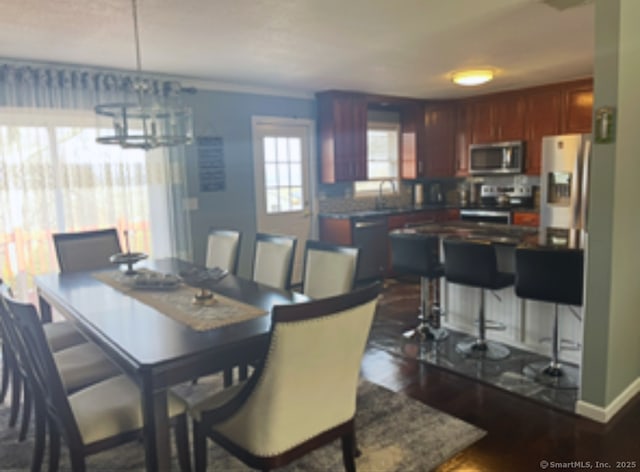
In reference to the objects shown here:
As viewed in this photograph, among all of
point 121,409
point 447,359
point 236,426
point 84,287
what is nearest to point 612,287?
point 447,359

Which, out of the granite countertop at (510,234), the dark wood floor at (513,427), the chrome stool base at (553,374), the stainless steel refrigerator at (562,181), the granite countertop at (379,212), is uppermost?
the stainless steel refrigerator at (562,181)

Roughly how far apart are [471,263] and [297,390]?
197 cm

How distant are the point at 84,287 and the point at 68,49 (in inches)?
69.6

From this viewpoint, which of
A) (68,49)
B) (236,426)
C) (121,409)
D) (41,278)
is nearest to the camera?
(236,426)

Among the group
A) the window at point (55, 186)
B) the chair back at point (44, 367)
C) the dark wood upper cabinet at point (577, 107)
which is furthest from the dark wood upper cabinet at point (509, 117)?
the chair back at point (44, 367)

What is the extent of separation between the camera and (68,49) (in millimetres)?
3426

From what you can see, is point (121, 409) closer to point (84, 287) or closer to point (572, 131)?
point (84, 287)

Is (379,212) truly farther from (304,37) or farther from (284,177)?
(304,37)

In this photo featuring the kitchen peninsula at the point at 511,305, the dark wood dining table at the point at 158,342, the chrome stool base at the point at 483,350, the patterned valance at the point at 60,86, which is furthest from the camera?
the patterned valance at the point at 60,86

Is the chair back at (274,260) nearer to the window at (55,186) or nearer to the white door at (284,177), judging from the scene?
the window at (55,186)

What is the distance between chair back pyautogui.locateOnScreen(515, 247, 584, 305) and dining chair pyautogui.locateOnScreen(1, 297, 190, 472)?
83.9 inches

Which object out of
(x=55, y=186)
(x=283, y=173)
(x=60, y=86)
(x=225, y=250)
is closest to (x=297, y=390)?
(x=225, y=250)

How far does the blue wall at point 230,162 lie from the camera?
484cm

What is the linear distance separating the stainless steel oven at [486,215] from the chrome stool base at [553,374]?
2834mm
